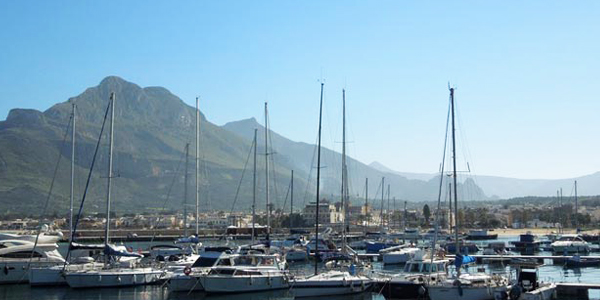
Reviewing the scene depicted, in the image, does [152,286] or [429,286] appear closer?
[429,286]

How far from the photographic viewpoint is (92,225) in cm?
19938

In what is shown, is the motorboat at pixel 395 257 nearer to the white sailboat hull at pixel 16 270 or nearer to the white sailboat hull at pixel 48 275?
the white sailboat hull at pixel 48 275

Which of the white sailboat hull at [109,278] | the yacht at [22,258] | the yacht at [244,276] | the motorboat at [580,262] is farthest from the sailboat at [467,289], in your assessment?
the motorboat at [580,262]

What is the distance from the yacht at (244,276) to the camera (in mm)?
45062

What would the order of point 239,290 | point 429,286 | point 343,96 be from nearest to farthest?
point 429,286, point 239,290, point 343,96

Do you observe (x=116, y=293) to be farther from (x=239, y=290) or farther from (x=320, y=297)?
(x=320, y=297)

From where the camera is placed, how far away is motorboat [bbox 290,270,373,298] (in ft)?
139

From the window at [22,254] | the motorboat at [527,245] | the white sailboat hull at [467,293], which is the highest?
the window at [22,254]

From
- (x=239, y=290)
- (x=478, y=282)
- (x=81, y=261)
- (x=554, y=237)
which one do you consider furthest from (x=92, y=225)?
(x=478, y=282)

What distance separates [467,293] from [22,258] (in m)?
36.1

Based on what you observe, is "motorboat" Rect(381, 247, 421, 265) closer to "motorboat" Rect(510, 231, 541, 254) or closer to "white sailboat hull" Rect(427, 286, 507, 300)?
"motorboat" Rect(510, 231, 541, 254)

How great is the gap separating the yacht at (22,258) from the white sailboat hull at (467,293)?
102ft

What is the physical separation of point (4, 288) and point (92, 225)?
15541 cm

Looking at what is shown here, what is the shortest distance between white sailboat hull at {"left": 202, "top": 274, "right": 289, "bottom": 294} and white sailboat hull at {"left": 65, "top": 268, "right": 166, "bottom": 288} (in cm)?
688
